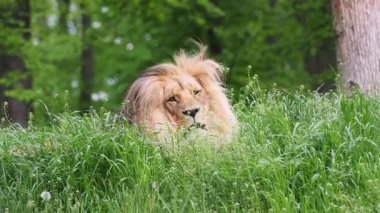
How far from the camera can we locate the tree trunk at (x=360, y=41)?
32.5ft

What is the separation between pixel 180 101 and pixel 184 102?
42mm

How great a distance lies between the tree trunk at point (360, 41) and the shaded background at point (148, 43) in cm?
849

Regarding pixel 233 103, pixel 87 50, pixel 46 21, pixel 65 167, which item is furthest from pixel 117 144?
pixel 46 21

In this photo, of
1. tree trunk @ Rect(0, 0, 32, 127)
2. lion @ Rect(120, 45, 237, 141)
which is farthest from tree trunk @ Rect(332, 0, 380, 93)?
tree trunk @ Rect(0, 0, 32, 127)

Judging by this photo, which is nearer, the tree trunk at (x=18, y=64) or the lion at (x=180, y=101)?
the lion at (x=180, y=101)

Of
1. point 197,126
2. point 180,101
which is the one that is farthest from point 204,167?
point 180,101

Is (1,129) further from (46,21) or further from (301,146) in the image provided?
(46,21)

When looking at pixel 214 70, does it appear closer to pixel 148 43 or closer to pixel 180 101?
pixel 180 101

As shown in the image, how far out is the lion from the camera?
8047mm

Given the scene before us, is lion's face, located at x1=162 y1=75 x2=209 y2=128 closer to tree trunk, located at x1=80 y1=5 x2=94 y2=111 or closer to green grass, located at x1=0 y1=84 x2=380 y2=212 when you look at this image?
green grass, located at x1=0 y1=84 x2=380 y2=212

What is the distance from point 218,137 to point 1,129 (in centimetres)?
205

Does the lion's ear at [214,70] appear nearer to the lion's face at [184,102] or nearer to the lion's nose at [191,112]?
the lion's face at [184,102]

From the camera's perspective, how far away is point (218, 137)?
7977mm

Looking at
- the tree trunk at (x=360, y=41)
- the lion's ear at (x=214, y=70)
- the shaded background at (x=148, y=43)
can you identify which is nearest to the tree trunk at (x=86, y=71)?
the shaded background at (x=148, y=43)
